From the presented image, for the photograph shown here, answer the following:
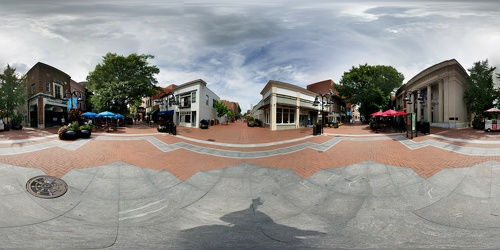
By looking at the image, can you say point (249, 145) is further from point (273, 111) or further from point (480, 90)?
point (480, 90)

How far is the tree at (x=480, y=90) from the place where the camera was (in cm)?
671

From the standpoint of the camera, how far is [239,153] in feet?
19.9

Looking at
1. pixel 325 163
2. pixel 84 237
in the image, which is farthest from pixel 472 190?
pixel 84 237

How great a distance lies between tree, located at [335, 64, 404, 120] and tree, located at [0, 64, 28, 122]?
13345 millimetres

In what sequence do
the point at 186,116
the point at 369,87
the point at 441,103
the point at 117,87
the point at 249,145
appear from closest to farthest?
the point at 249,145, the point at 441,103, the point at 369,87, the point at 117,87, the point at 186,116

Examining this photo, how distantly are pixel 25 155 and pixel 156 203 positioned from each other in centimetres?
471

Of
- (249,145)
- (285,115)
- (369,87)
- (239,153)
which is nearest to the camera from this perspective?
(239,153)

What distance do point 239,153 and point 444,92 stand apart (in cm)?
804

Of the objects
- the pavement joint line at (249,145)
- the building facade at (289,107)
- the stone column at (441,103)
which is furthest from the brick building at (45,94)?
the stone column at (441,103)

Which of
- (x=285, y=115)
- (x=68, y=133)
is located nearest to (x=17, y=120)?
(x=68, y=133)

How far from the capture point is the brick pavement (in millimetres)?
5289

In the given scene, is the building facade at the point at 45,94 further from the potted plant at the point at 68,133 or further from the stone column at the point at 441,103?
the stone column at the point at 441,103

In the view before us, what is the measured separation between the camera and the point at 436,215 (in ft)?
12.0

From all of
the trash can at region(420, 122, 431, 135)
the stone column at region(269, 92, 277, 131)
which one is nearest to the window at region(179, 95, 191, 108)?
the stone column at region(269, 92, 277, 131)
